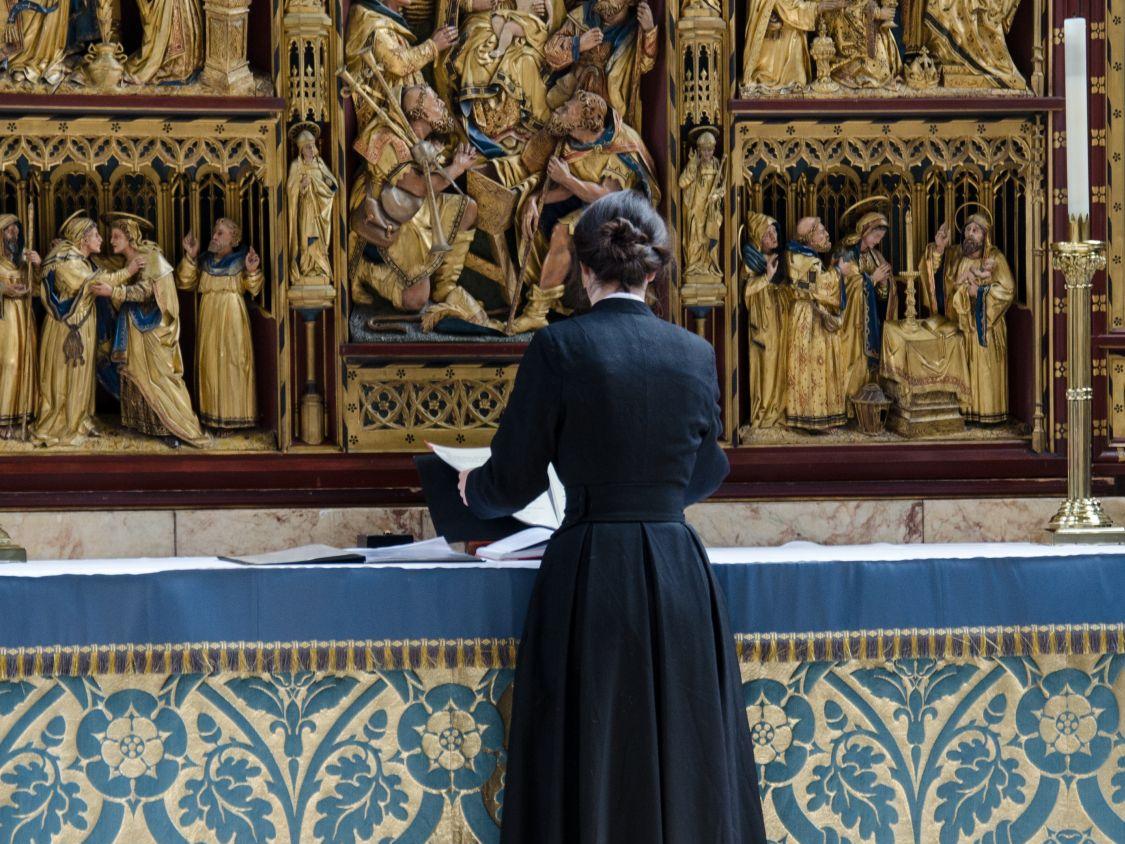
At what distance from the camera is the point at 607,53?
6500mm

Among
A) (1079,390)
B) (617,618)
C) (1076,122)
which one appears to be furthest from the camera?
(1079,390)

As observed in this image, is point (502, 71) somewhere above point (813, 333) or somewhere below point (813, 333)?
above

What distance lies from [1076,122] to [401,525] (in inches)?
116

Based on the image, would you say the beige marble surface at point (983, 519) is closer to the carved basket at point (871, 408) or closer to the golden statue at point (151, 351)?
the carved basket at point (871, 408)

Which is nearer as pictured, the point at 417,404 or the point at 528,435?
the point at 528,435

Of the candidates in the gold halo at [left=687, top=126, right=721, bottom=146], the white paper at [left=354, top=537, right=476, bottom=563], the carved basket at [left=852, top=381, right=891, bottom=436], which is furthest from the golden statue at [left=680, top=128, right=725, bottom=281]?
the white paper at [left=354, top=537, right=476, bottom=563]

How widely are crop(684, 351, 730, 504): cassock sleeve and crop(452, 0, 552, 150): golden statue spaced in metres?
2.39

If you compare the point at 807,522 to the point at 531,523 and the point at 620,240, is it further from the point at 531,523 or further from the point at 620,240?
the point at 620,240

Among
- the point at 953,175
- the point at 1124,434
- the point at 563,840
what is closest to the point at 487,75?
the point at 953,175

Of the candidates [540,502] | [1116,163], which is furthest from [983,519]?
[540,502]

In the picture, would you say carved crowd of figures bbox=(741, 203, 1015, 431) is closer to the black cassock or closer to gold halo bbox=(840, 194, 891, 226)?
gold halo bbox=(840, 194, 891, 226)

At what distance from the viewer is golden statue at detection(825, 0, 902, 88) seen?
21.5 ft

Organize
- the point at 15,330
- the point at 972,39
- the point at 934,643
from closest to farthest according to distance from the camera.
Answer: the point at 934,643
the point at 15,330
the point at 972,39

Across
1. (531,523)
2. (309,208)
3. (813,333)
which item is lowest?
(531,523)
